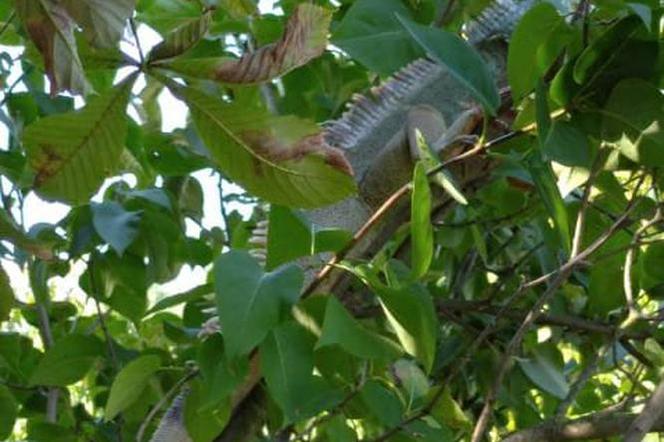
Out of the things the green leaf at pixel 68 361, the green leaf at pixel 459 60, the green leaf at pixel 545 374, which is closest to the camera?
the green leaf at pixel 459 60

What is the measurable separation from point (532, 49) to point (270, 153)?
42 centimetres

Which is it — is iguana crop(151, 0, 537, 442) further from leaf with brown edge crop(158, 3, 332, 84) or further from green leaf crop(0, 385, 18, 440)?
leaf with brown edge crop(158, 3, 332, 84)

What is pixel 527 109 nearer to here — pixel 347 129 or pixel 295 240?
pixel 295 240

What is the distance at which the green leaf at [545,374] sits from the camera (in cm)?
181

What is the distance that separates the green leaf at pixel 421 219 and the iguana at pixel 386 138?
31 centimetres

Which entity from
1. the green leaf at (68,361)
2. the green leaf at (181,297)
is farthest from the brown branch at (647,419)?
the green leaf at (68,361)

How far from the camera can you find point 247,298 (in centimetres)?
108

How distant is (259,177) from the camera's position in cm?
87

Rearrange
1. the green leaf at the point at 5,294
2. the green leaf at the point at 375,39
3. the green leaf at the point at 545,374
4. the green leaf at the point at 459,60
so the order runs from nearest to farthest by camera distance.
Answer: the green leaf at the point at 5,294, the green leaf at the point at 459,60, the green leaf at the point at 375,39, the green leaf at the point at 545,374

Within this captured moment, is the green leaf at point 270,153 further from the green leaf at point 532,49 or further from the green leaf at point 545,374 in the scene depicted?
the green leaf at point 545,374

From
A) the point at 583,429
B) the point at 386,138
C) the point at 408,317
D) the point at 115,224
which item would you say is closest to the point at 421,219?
the point at 408,317

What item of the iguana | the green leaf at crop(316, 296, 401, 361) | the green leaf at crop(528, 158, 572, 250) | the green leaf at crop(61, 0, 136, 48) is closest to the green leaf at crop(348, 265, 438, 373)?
the green leaf at crop(316, 296, 401, 361)

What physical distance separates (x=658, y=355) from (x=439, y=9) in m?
0.60

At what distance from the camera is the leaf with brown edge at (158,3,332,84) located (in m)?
0.79
